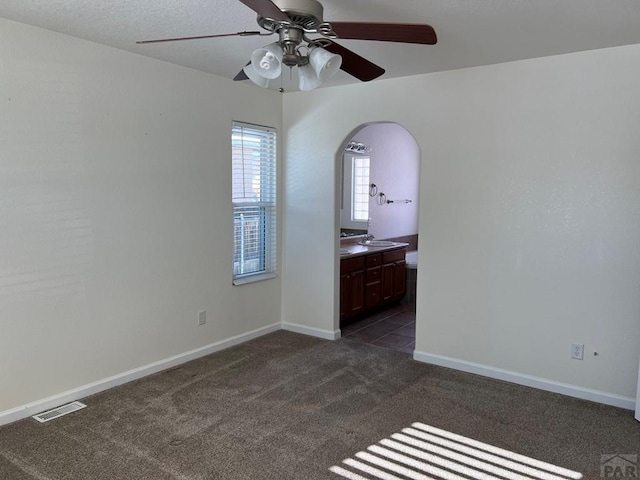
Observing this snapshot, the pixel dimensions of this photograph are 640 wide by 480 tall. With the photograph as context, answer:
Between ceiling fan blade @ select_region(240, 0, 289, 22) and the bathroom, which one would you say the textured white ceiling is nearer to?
ceiling fan blade @ select_region(240, 0, 289, 22)

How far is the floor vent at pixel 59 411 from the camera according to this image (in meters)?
3.01

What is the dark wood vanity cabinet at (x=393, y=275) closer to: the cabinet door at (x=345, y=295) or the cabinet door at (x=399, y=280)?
the cabinet door at (x=399, y=280)

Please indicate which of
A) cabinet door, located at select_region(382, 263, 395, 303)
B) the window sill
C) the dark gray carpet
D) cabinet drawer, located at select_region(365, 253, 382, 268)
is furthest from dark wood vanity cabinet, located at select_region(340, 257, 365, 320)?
the dark gray carpet

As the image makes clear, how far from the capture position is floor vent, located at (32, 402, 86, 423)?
3.01 m

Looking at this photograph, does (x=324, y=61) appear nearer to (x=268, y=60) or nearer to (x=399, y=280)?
(x=268, y=60)

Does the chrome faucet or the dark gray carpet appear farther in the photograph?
the chrome faucet

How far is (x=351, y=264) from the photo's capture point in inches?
200

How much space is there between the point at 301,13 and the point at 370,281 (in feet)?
12.3

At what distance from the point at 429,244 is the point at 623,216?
4.48ft

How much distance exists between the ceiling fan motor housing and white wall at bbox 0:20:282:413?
5.53 ft

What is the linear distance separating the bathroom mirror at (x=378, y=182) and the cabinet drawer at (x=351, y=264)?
0.83 meters

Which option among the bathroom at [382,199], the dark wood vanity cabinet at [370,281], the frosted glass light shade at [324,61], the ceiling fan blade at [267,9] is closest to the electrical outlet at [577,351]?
the bathroom at [382,199]

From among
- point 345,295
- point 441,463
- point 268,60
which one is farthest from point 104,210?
point 441,463

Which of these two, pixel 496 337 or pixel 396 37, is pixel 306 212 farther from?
pixel 396 37
